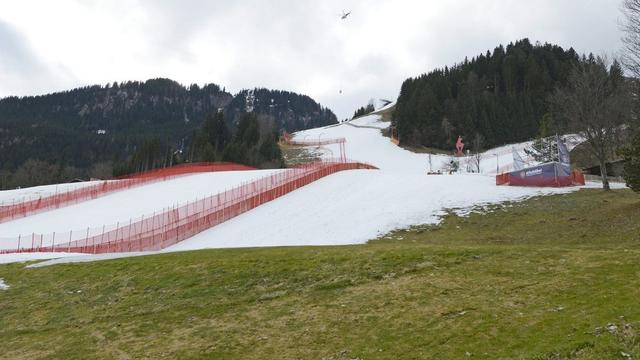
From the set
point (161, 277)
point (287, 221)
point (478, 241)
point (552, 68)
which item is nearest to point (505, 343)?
point (161, 277)

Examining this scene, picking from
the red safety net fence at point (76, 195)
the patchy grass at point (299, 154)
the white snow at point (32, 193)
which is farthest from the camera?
the patchy grass at point (299, 154)

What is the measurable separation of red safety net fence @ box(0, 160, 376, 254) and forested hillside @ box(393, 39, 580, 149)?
6405cm

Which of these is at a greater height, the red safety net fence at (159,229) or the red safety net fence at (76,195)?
the red safety net fence at (76,195)

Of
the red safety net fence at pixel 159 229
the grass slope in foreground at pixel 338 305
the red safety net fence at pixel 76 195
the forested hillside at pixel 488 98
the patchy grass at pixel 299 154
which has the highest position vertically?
the forested hillside at pixel 488 98

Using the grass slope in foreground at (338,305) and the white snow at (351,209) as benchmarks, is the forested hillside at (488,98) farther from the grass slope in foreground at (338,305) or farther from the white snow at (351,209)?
the grass slope in foreground at (338,305)

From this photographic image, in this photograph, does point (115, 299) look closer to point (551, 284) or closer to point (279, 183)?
point (551, 284)

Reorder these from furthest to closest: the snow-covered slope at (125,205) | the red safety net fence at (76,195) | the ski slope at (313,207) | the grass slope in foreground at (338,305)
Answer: the red safety net fence at (76,195), the snow-covered slope at (125,205), the ski slope at (313,207), the grass slope in foreground at (338,305)

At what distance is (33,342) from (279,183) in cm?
3161

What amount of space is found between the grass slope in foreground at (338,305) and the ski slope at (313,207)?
293 inches

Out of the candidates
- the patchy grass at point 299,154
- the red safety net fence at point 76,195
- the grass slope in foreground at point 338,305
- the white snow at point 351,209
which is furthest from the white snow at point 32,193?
the patchy grass at point 299,154

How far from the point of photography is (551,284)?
11859 mm

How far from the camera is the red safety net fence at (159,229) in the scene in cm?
3009

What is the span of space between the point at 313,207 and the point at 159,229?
418 inches

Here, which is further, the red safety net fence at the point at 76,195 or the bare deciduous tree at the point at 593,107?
the red safety net fence at the point at 76,195
